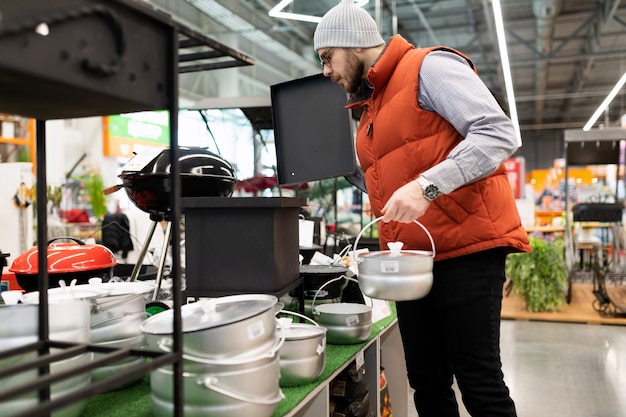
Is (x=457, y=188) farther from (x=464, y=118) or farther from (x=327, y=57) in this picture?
(x=327, y=57)

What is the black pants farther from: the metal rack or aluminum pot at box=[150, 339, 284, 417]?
the metal rack

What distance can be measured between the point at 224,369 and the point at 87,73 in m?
0.58

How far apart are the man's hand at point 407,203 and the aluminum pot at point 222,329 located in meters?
0.35

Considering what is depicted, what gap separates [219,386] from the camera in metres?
1.04

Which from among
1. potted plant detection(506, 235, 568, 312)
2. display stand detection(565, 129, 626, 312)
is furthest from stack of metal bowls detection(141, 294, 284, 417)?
display stand detection(565, 129, 626, 312)

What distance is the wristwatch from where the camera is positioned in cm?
132

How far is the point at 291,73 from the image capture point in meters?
12.2

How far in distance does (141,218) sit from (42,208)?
4.94m

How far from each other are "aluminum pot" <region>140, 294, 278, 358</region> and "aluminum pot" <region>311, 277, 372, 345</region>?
0.61m

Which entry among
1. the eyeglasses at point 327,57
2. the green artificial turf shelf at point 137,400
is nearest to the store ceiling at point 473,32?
the eyeglasses at point 327,57

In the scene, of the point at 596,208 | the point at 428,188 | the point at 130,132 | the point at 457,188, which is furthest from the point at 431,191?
the point at 130,132

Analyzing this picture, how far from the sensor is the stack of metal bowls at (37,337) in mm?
1002

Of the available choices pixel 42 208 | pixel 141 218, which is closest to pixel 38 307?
pixel 42 208

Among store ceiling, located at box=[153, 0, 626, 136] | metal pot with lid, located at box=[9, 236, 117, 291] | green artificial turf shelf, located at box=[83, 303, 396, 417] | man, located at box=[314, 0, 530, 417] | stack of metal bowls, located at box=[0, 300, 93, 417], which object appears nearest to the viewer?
stack of metal bowls, located at box=[0, 300, 93, 417]
